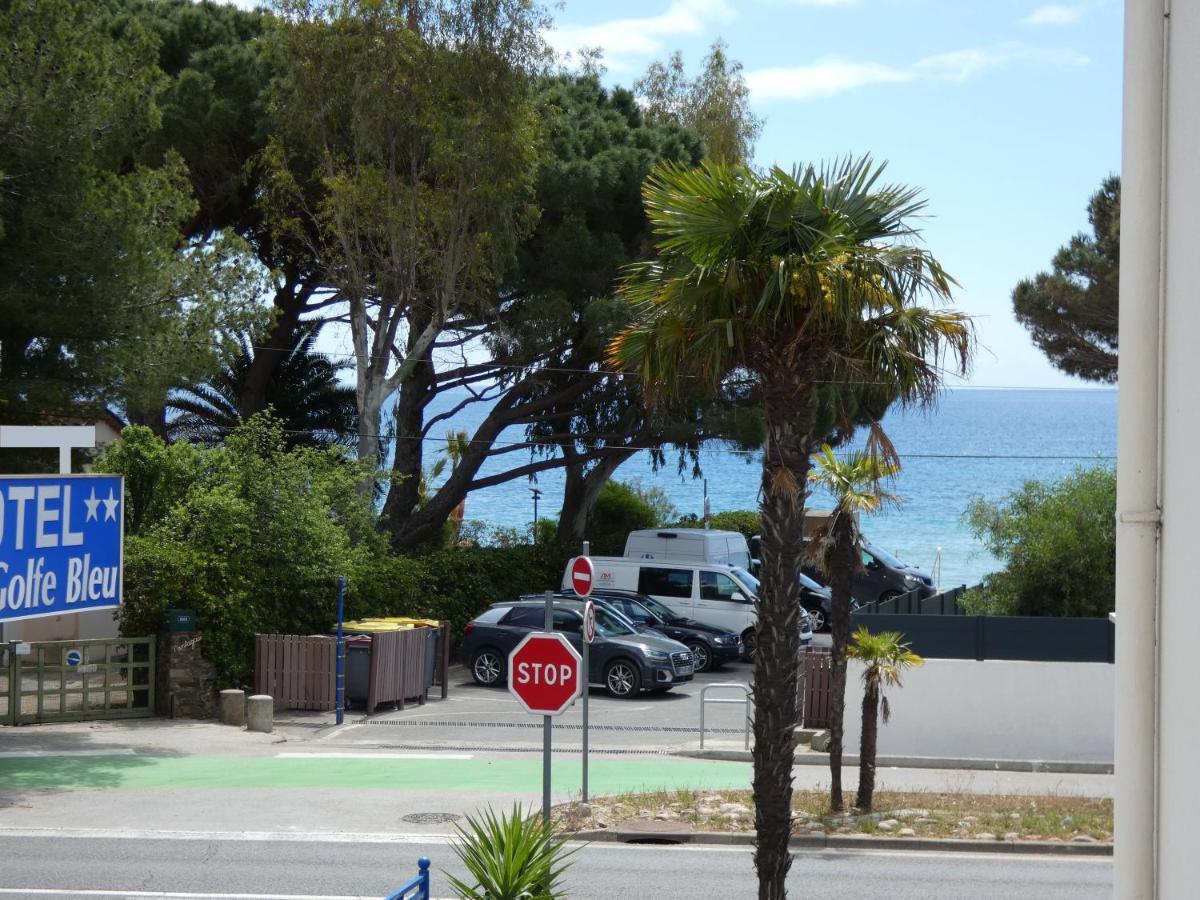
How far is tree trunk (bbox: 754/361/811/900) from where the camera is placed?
10.5 meters

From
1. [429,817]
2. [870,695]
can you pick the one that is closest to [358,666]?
[429,817]

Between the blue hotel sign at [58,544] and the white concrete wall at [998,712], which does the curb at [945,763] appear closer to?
the white concrete wall at [998,712]

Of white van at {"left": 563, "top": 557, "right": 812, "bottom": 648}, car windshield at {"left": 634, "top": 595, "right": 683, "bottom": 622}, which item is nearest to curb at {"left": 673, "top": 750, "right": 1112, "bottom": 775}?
car windshield at {"left": 634, "top": 595, "right": 683, "bottom": 622}

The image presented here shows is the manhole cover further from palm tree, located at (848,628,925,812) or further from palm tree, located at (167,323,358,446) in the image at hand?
palm tree, located at (167,323,358,446)

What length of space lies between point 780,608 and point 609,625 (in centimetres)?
1418

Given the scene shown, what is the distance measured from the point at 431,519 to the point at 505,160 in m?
10.3

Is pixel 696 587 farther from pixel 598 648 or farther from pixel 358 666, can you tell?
pixel 358 666

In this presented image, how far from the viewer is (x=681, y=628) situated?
88.9 ft

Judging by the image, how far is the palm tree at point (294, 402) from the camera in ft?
128

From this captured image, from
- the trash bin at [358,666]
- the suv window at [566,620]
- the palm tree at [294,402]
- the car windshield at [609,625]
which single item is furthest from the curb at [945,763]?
the palm tree at [294,402]

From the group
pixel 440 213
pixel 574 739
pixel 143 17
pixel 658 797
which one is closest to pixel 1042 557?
pixel 574 739

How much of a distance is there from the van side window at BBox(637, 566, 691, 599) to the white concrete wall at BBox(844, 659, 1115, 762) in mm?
9539

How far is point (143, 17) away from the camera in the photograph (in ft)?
110

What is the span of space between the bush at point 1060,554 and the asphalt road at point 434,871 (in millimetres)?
12349
